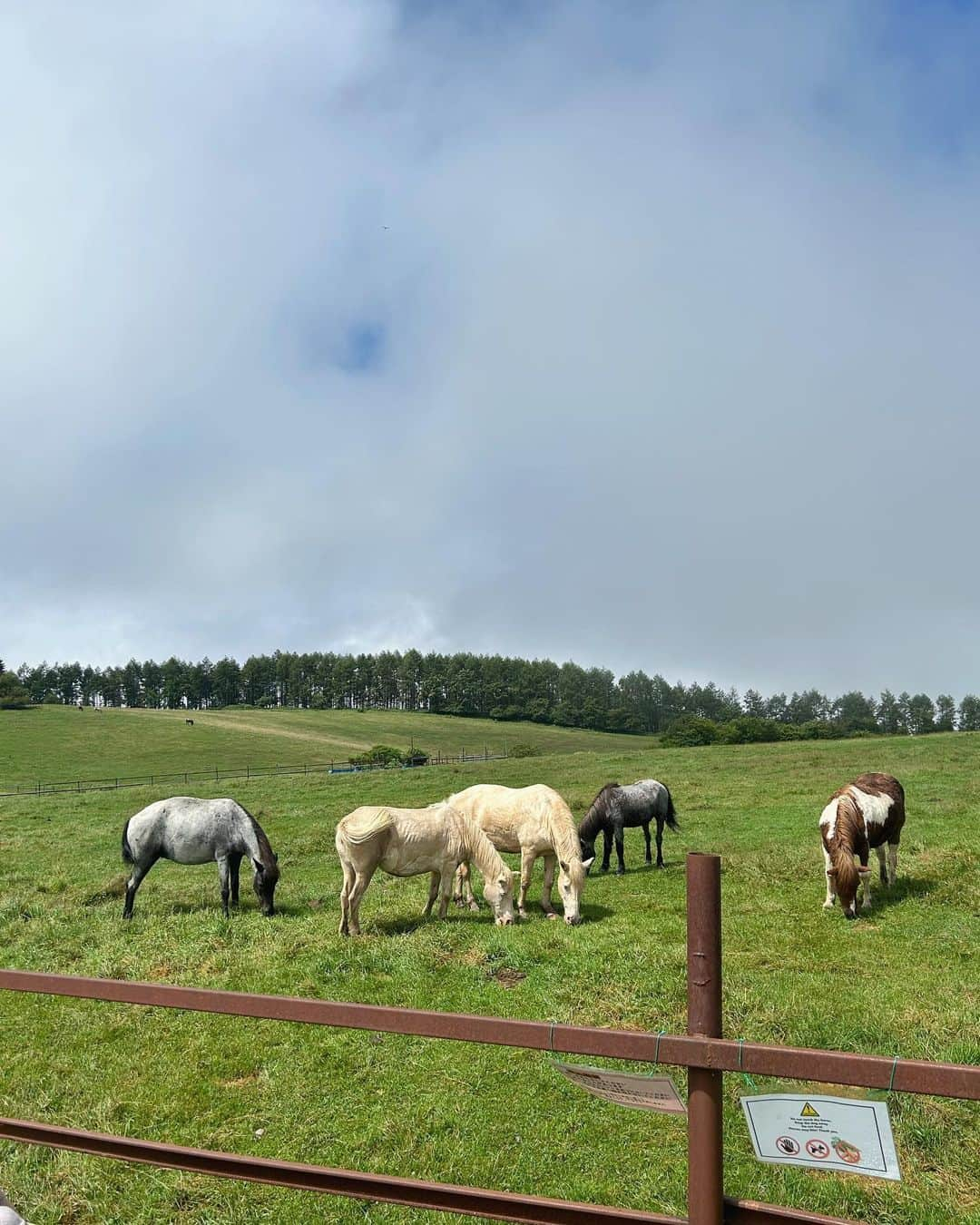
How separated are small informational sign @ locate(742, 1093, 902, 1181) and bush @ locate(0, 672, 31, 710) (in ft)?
377

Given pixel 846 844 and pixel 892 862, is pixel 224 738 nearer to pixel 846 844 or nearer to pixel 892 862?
pixel 892 862

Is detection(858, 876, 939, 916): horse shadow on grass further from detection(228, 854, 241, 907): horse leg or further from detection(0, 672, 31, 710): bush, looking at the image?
detection(0, 672, 31, 710): bush

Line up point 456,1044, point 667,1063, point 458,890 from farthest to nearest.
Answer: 1. point 458,890
2. point 456,1044
3. point 667,1063

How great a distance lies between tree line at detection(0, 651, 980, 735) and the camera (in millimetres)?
137875

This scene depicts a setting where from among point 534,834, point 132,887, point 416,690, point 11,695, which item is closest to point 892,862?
point 534,834

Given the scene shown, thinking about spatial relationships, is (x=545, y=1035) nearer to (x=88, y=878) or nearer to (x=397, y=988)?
(x=397, y=988)

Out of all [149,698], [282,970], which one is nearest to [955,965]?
[282,970]

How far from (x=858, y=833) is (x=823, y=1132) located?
10333 mm

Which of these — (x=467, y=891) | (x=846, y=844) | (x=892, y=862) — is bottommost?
(x=467, y=891)

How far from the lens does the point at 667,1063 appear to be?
8.48 feet

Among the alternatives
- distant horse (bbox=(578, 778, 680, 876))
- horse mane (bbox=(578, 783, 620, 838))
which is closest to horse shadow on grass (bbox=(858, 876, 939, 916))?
distant horse (bbox=(578, 778, 680, 876))

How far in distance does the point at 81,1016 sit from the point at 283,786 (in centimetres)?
3243

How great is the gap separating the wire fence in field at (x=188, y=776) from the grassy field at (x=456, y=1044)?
36267 mm

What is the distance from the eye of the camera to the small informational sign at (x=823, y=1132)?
2.53 metres
